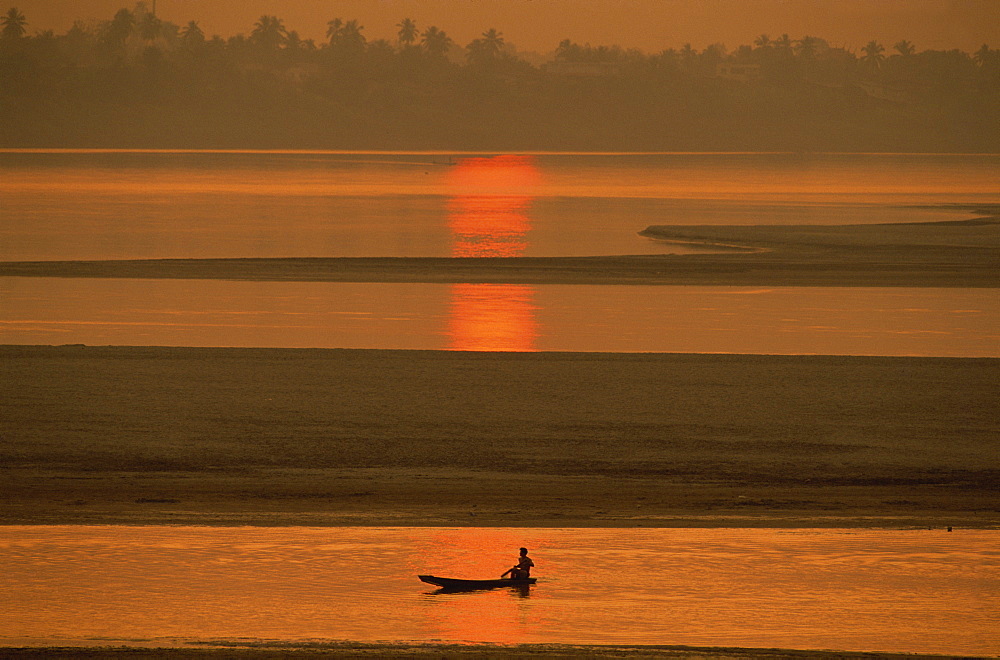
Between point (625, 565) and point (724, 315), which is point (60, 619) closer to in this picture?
point (625, 565)

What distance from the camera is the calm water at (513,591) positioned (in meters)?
12.5

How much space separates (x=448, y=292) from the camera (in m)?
40.7

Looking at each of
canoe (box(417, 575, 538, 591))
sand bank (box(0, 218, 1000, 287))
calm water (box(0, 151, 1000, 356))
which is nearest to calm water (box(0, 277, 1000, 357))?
calm water (box(0, 151, 1000, 356))

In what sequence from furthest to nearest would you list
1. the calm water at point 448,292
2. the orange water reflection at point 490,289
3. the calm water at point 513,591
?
the calm water at point 448,292, the orange water reflection at point 490,289, the calm water at point 513,591

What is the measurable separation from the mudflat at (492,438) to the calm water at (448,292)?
376 cm

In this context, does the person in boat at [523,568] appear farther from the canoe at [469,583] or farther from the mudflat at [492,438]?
the mudflat at [492,438]

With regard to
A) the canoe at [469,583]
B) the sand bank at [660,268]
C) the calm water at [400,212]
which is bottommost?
the canoe at [469,583]

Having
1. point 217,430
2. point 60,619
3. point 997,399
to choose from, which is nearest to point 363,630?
point 60,619

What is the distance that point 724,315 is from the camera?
35.0 meters

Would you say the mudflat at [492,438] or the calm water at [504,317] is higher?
the calm water at [504,317]

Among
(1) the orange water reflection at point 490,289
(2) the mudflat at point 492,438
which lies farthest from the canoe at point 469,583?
(1) the orange water reflection at point 490,289

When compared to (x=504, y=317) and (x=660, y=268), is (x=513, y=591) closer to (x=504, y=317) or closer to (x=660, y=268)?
(x=504, y=317)

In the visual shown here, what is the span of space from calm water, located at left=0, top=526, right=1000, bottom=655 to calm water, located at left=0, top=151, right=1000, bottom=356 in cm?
1342

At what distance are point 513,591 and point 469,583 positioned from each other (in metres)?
0.39
